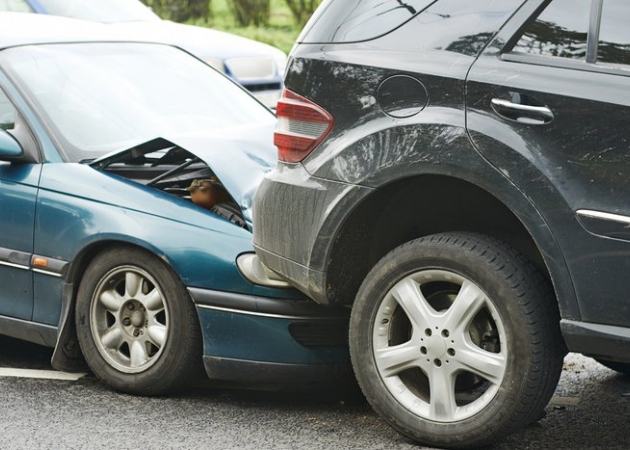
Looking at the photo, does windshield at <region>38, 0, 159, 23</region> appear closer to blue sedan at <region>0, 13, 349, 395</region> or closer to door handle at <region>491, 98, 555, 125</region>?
blue sedan at <region>0, 13, 349, 395</region>

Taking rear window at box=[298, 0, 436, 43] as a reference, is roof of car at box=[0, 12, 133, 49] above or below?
below

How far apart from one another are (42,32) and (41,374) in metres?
1.86

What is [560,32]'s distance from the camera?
4305 mm

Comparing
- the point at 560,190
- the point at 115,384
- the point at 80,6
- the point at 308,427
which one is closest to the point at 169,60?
the point at 115,384

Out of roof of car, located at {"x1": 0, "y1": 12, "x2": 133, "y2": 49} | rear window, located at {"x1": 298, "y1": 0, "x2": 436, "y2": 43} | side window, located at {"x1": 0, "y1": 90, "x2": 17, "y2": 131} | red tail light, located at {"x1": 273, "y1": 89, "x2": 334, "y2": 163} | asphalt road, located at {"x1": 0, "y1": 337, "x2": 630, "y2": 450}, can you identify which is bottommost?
asphalt road, located at {"x1": 0, "y1": 337, "x2": 630, "y2": 450}

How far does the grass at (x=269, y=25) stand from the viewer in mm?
17266

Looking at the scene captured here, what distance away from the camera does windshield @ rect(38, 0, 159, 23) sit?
11.6 m

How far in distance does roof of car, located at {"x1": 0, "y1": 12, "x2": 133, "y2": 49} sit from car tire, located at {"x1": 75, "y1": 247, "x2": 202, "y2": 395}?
1.51 meters

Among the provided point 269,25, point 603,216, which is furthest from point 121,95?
point 269,25

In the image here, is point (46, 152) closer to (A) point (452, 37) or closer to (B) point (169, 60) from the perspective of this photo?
(B) point (169, 60)

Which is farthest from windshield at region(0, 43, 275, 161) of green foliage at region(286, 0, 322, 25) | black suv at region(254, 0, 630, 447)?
green foliage at region(286, 0, 322, 25)

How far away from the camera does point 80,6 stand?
11766 millimetres

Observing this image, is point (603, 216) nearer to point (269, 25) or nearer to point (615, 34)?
point (615, 34)

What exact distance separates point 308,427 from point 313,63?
1371 millimetres
